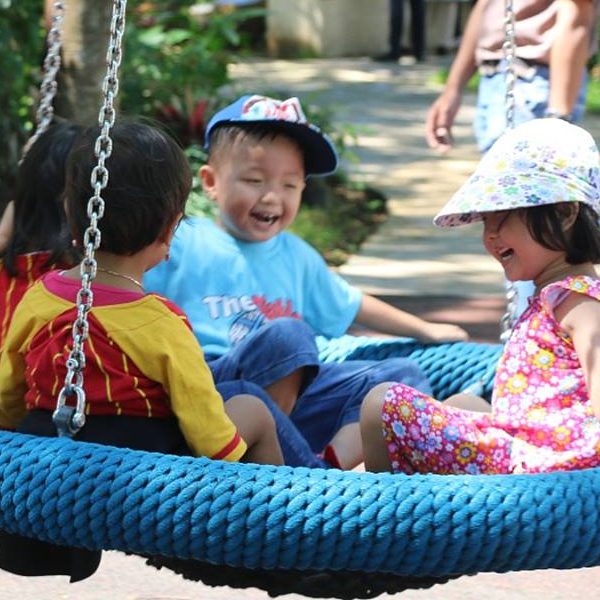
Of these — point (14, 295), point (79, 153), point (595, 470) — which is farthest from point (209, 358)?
point (595, 470)

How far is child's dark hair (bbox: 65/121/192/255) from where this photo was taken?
2.52 metres

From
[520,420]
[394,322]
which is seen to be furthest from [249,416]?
[394,322]

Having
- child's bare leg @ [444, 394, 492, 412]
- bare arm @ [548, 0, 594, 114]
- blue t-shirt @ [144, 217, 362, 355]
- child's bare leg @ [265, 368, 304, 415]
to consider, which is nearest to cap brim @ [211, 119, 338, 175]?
blue t-shirt @ [144, 217, 362, 355]

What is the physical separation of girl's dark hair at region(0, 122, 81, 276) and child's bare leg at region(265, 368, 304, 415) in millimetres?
583

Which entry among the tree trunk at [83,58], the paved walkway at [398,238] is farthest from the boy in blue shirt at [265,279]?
the tree trunk at [83,58]

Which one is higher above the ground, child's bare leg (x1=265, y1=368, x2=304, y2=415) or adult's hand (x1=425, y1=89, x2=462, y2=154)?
adult's hand (x1=425, y1=89, x2=462, y2=154)

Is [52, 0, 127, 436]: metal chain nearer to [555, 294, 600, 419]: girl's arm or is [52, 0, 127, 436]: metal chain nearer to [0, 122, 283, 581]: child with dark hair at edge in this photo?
[0, 122, 283, 581]: child with dark hair at edge

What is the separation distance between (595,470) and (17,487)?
0.94 m

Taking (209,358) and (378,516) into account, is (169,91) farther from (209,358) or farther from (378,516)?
(378,516)

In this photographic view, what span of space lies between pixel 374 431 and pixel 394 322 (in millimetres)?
944

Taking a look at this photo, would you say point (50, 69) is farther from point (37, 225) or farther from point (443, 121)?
point (443, 121)

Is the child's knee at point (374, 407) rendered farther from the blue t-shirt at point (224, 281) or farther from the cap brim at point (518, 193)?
the blue t-shirt at point (224, 281)

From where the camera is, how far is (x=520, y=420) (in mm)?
2758

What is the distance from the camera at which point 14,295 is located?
3123mm
